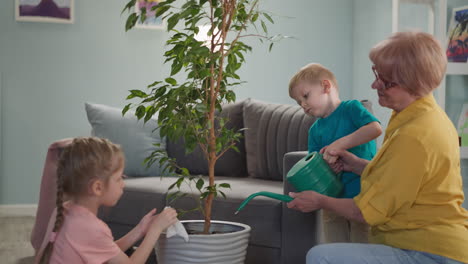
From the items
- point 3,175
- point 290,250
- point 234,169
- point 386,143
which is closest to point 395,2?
point 234,169

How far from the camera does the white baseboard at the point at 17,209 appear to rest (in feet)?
14.4

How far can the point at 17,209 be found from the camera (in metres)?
4.43

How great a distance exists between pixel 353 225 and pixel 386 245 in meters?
0.46

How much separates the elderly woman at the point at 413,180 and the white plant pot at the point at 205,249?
563 mm

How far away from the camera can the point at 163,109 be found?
1.98m

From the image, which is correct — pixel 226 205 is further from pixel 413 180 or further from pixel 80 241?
pixel 413 180

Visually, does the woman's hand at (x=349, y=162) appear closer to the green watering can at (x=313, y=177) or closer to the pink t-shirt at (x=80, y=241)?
the green watering can at (x=313, y=177)

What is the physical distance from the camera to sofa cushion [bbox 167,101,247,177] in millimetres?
3383

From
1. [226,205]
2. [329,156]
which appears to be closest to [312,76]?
[329,156]

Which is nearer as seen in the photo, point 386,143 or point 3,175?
point 386,143

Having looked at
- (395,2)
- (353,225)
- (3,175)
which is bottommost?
(3,175)

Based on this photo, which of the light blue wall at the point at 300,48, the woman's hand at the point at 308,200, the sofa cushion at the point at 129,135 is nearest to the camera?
the woman's hand at the point at 308,200

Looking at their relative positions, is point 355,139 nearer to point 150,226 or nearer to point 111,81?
point 150,226

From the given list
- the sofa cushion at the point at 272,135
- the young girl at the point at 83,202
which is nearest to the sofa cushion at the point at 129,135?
the sofa cushion at the point at 272,135
